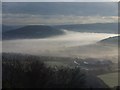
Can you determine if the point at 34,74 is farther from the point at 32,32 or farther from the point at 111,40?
the point at 111,40

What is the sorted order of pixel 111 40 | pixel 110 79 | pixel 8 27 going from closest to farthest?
pixel 110 79, pixel 8 27, pixel 111 40

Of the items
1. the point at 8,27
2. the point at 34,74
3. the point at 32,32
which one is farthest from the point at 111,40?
the point at 8,27

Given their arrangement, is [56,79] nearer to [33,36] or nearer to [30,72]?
[30,72]

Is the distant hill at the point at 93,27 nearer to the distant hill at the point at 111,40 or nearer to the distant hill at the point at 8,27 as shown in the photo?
the distant hill at the point at 111,40

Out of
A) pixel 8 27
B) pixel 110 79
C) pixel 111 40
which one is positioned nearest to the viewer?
pixel 110 79

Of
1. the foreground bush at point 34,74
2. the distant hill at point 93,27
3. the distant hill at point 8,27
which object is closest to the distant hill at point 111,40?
the distant hill at point 93,27

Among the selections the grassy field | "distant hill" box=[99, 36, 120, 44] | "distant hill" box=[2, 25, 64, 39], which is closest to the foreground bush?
the grassy field

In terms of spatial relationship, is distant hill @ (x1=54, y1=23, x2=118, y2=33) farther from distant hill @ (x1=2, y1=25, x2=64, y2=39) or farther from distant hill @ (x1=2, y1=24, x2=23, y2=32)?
distant hill @ (x1=2, y1=24, x2=23, y2=32)
